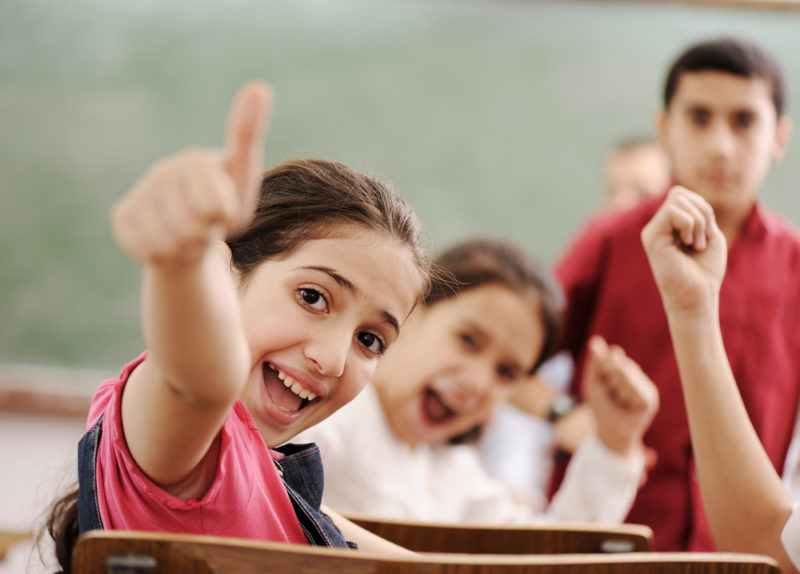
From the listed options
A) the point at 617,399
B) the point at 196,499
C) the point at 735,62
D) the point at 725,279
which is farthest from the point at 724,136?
the point at 196,499

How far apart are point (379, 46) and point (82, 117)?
914mm

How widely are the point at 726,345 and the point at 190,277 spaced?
4.01ft

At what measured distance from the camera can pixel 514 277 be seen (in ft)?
4.32

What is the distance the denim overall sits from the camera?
1.79 feet

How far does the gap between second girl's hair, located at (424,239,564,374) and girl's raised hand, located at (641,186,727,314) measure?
465 millimetres

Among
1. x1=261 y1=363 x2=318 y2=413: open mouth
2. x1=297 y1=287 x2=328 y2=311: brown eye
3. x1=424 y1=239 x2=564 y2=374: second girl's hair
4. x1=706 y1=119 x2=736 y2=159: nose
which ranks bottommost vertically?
x1=261 y1=363 x2=318 y2=413: open mouth

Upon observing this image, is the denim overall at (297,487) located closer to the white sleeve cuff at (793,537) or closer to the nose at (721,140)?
the white sleeve cuff at (793,537)

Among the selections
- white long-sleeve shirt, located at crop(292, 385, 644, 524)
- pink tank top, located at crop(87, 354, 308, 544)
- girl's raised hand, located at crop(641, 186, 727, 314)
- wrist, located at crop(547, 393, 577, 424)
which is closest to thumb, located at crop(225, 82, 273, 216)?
pink tank top, located at crop(87, 354, 308, 544)

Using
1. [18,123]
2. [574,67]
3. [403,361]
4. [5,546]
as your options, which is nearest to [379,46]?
[574,67]

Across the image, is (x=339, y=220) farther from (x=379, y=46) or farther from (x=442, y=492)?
(x=379, y=46)

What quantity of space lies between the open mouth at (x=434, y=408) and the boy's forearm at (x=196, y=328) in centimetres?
81

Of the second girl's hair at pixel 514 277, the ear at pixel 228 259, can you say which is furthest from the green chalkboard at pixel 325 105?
the ear at pixel 228 259

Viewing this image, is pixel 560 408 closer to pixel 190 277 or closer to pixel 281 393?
pixel 281 393

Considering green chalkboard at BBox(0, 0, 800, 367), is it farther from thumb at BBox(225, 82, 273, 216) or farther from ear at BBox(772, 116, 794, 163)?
thumb at BBox(225, 82, 273, 216)
